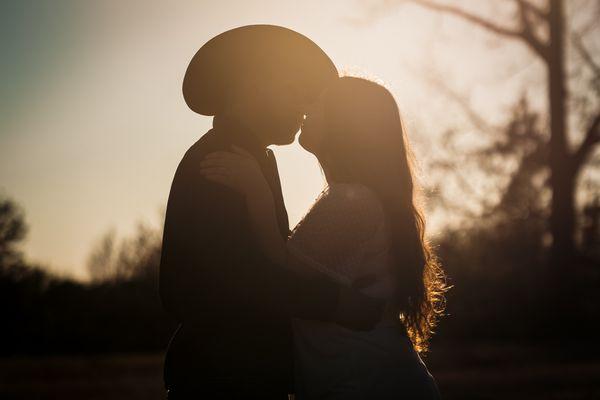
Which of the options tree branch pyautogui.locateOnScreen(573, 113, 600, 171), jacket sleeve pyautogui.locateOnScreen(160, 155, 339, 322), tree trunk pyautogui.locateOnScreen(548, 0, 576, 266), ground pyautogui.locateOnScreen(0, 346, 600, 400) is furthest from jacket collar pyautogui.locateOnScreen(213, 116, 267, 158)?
tree branch pyautogui.locateOnScreen(573, 113, 600, 171)

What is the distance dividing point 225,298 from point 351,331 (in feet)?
1.76

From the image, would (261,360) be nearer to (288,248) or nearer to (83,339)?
(288,248)

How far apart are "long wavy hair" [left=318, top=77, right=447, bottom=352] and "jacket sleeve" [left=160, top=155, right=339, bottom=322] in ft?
1.48

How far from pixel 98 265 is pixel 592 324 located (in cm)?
Answer: 5243

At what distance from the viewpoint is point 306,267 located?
329cm

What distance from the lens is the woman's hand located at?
10.7 ft

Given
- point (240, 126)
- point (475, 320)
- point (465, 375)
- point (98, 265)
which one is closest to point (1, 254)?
point (98, 265)

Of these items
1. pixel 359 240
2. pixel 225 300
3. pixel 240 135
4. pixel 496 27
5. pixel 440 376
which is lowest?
pixel 440 376

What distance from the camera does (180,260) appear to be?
326 centimetres

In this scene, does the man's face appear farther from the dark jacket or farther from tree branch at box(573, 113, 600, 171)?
tree branch at box(573, 113, 600, 171)

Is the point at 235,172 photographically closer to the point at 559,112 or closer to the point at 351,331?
the point at 351,331

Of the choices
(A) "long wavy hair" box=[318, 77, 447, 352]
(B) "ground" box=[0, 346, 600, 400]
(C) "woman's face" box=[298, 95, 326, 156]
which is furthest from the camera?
(B) "ground" box=[0, 346, 600, 400]

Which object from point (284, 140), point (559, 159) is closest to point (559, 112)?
point (559, 159)

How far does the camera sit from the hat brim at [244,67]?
388 centimetres
